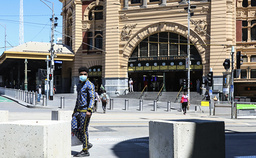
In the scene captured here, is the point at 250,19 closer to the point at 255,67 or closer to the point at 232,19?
the point at 232,19

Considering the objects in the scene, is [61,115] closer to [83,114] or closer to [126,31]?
[83,114]

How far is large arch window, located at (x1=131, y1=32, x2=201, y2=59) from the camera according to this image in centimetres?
4059

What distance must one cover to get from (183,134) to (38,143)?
7.61ft

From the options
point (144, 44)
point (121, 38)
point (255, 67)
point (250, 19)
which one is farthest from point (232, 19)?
point (121, 38)

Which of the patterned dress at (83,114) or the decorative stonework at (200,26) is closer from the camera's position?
the patterned dress at (83,114)

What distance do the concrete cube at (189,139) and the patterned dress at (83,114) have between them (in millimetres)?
2056

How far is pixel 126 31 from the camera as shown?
1681 inches

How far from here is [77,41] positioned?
4762 cm

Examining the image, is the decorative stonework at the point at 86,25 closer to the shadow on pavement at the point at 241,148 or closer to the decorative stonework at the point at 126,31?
the decorative stonework at the point at 126,31

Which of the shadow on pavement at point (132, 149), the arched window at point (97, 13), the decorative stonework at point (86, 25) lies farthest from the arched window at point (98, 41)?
the shadow on pavement at point (132, 149)

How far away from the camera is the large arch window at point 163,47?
40.6 metres

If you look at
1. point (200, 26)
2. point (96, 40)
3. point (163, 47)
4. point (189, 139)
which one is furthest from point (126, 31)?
point (189, 139)

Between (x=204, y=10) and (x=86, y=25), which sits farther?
(x=86, y=25)

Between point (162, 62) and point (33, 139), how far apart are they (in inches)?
1441
